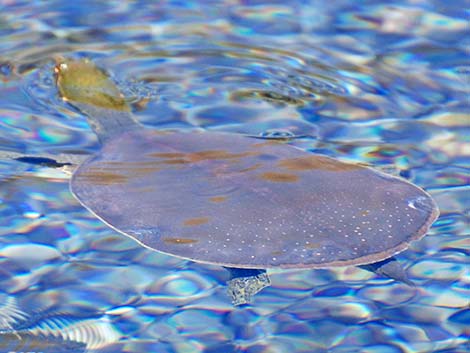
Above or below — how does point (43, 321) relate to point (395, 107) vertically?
below

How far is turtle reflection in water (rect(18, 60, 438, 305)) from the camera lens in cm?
304

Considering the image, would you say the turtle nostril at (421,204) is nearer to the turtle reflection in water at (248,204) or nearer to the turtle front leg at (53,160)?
the turtle reflection in water at (248,204)

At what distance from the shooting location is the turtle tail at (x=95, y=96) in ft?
13.3

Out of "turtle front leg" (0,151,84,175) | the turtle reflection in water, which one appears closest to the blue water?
"turtle front leg" (0,151,84,175)

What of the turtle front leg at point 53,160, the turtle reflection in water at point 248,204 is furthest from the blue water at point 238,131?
the turtle reflection in water at point 248,204

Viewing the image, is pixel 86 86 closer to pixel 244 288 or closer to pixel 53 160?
pixel 53 160

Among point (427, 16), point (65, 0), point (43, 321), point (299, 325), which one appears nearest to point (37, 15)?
point (65, 0)

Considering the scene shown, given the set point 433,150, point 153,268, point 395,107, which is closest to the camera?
point 153,268

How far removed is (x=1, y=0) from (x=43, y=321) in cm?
307

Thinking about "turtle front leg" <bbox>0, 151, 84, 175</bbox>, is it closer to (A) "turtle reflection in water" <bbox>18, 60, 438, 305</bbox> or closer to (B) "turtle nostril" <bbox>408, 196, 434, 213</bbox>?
(A) "turtle reflection in water" <bbox>18, 60, 438, 305</bbox>

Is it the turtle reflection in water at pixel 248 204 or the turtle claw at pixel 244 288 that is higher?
the turtle reflection in water at pixel 248 204

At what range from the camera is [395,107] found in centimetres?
436

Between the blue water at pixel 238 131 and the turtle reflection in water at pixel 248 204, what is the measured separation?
16cm

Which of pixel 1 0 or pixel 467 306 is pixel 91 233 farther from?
pixel 1 0
